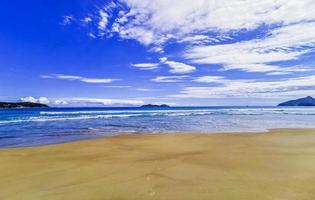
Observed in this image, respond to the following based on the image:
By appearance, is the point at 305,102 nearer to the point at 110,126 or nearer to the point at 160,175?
the point at 110,126

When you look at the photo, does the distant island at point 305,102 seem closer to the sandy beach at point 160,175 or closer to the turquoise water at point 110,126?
the turquoise water at point 110,126

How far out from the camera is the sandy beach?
13.2 feet

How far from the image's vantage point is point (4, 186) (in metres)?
4.49

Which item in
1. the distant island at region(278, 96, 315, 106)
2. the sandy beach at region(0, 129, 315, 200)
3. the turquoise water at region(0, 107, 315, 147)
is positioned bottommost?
the sandy beach at region(0, 129, 315, 200)

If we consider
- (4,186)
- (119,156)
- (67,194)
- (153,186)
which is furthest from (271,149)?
(4,186)

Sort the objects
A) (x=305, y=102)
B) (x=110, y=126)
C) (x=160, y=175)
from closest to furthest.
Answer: (x=160, y=175) < (x=110, y=126) < (x=305, y=102)

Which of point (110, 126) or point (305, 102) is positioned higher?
point (305, 102)

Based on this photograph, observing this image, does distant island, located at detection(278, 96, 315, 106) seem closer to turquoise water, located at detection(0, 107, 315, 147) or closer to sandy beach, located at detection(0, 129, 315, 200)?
turquoise water, located at detection(0, 107, 315, 147)

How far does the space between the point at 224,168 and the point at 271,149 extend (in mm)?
3352

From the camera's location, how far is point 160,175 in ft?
16.6

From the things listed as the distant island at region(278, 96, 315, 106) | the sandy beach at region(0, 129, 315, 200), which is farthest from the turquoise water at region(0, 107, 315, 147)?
the distant island at region(278, 96, 315, 106)

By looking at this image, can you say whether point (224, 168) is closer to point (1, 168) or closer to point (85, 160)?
point (85, 160)

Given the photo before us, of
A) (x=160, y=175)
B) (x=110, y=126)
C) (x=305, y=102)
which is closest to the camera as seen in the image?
(x=160, y=175)

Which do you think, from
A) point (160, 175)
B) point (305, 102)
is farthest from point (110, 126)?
point (305, 102)
